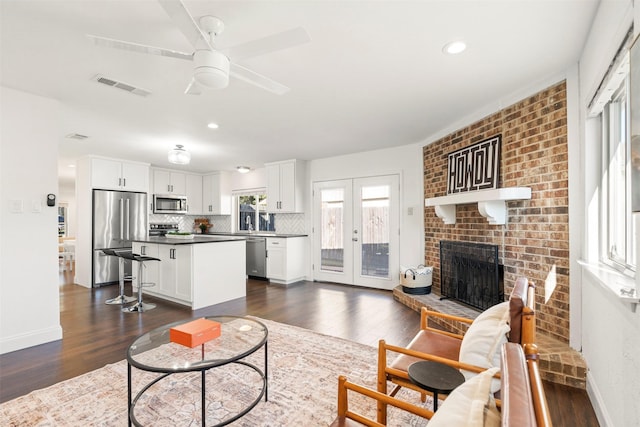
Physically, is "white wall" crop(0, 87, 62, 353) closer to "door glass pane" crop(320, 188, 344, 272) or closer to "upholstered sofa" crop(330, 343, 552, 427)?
"upholstered sofa" crop(330, 343, 552, 427)

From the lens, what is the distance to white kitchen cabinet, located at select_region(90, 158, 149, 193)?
18.0 ft

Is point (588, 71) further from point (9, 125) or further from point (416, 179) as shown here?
point (9, 125)

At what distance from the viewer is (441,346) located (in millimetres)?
1876

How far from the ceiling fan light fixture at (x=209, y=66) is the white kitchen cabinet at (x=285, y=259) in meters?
4.17

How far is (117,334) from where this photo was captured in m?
3.20

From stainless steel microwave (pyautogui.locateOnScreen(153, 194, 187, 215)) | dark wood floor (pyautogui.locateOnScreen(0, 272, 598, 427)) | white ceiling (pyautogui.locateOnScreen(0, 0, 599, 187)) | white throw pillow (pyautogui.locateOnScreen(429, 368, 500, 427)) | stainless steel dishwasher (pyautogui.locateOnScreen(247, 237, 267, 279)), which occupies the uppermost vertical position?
white ceiling (pyautogui.locateOnScreen(0, 0, 599, 187))

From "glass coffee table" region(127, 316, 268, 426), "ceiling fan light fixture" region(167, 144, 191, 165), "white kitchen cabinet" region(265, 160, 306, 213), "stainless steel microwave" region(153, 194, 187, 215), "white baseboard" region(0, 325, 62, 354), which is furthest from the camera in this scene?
"stainless steel microwave" region(153, 194, 187, 215)

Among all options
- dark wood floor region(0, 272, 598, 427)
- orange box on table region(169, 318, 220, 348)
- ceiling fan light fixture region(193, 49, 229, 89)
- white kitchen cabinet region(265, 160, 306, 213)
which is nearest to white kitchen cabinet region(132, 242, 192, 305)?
dark wood floor region(0, 272, 598, 427)

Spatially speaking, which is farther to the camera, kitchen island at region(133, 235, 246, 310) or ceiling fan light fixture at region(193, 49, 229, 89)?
kitchen island at region(133, 235, 246, 310)

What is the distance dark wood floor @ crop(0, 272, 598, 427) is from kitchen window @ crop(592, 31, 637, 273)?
3.25 feet

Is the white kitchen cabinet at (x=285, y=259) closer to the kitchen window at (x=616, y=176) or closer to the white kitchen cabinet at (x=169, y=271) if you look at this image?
the white kitchen cabinet at (x=169, y=271)

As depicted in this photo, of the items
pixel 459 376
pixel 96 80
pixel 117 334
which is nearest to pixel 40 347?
pixel 117 334

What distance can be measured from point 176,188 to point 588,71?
7117mm

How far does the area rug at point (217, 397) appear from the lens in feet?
6.03
